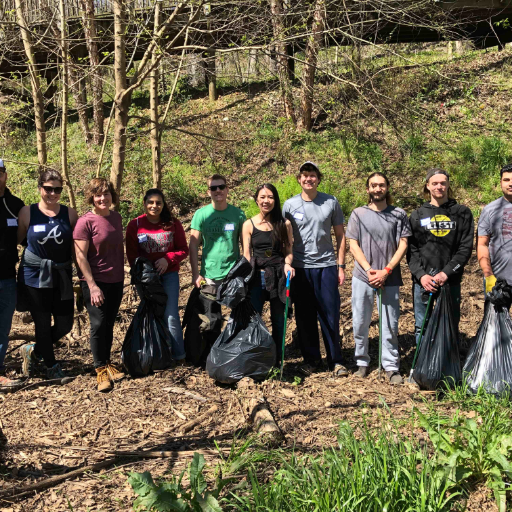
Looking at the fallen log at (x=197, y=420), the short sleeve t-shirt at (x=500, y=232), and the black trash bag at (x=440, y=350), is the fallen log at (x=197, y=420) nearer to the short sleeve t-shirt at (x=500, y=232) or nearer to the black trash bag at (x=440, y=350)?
the black trash bag at (x=440, y=350)

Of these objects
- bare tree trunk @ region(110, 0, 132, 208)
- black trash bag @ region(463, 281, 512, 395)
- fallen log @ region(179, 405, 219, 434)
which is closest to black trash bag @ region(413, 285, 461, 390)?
black trash bag @ region(463, 281, 512, 395)

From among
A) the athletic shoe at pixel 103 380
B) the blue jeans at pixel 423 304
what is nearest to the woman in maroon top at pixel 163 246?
the athletic shoe at pixel 103 380

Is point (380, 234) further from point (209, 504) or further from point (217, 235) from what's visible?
point (209, 504)

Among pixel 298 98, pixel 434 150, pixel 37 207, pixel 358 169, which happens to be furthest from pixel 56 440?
pixel 298 98

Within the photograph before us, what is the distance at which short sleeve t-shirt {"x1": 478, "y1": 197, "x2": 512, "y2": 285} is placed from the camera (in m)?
4.24

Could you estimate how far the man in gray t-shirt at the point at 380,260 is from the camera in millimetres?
4543

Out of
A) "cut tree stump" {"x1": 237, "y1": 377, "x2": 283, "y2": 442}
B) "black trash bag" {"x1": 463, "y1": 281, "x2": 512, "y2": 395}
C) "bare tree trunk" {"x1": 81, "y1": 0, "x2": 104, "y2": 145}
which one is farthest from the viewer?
"bare tree trunk" {"x1": 81, "y1": 0, "x2": 104, "y2": 145}

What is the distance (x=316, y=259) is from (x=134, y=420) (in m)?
1.92

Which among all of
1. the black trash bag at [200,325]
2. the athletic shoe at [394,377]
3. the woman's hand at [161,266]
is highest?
the woman's hand at [161,266]

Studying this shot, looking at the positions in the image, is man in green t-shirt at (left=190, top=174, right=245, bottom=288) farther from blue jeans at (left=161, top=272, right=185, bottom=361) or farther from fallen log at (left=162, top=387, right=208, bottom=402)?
fallen log at (left=162, top=387, right=208, bottom=402)

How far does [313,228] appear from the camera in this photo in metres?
4.68

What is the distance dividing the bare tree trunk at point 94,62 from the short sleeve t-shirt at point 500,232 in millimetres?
4109

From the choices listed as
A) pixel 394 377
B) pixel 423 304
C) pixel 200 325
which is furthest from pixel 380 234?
pixel 200 325

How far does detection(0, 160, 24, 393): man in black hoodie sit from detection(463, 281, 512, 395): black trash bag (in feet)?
11.6
